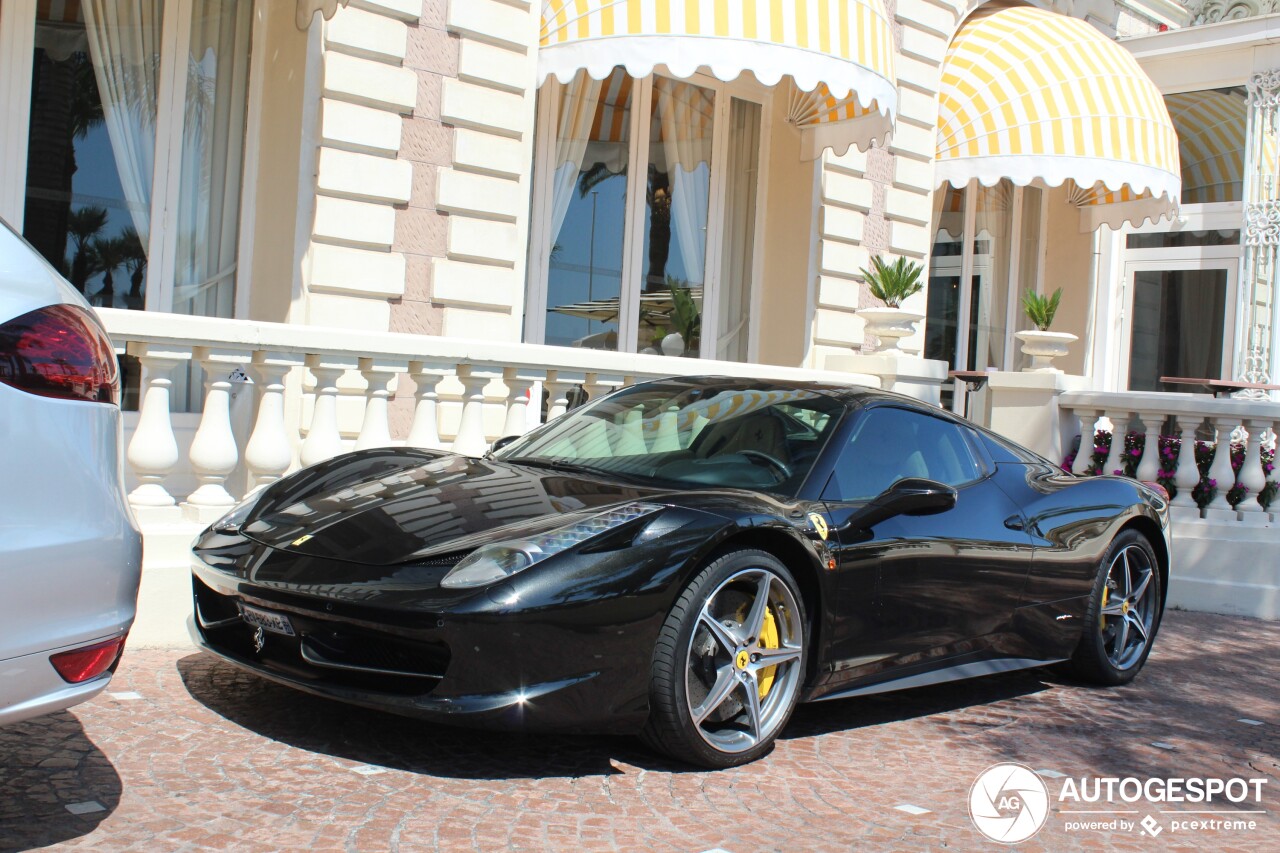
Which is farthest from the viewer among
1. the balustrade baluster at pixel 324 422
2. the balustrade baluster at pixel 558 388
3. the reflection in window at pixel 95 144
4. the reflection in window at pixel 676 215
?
the reflection in window at pixel 676 215

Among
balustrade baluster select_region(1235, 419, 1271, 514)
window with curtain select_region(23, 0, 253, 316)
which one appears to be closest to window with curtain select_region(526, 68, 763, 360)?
window with curtain select_region(23, 0, 253, 316)

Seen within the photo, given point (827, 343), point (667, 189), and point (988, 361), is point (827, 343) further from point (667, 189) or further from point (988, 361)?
point (988, 361)

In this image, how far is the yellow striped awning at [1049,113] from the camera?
11.9 metres

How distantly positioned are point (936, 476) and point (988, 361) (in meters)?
10.7

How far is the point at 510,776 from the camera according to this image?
3834mm

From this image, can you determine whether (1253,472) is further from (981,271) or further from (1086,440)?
(981,271)

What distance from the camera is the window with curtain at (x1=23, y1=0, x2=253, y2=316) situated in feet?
26.3

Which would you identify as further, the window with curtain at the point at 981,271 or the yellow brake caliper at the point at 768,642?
the window with curtain at the point at 981,271

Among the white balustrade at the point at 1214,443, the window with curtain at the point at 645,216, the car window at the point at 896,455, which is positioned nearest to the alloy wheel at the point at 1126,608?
the car window at the point at 896,455

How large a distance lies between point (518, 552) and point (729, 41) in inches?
231

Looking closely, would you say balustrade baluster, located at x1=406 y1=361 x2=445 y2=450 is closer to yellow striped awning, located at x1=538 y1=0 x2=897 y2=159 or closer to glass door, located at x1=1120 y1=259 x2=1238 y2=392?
yellow striped awning, located at x1=538 y1=0 x2=897 y2=159

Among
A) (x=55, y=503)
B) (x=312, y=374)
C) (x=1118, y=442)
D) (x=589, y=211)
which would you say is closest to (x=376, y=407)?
(x=312, y=374)

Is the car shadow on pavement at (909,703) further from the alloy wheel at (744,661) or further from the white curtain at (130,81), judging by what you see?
the white curtain at (130,81)

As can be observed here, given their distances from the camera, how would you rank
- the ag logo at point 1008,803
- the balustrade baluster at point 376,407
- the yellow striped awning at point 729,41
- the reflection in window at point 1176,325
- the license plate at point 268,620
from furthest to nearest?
the reflection in window at point 1176,325
the yellow striped awning at point 729,41
the balustrade baluster at point 376,407
the license plate at point 268,620
the ag logo at point 1008,803
